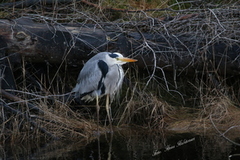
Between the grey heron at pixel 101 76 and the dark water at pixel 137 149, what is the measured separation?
72 cm

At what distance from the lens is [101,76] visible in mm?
5305

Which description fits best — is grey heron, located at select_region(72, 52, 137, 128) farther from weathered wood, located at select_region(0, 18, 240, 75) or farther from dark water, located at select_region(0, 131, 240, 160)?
dark water, located at select_region(0, 131, 240, 160)

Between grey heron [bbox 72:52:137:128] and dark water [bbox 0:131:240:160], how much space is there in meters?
0.72

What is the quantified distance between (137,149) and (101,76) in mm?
1242

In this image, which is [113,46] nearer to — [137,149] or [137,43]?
[137,43]

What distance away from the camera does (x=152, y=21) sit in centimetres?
562

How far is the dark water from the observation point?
4.11 m

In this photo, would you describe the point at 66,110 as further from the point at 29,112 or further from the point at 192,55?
the point at 192,55

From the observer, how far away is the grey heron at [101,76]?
506cm

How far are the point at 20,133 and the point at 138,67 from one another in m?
1.67

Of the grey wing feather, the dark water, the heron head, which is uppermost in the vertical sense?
the heron head

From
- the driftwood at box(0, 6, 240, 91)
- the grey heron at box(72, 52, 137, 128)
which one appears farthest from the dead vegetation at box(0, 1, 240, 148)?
the grey heron at box(72, 52, 137, 128)

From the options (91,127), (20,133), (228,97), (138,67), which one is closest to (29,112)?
(20,133)

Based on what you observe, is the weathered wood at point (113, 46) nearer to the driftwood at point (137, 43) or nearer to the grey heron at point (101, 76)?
the driftwood at point (137, 43)
